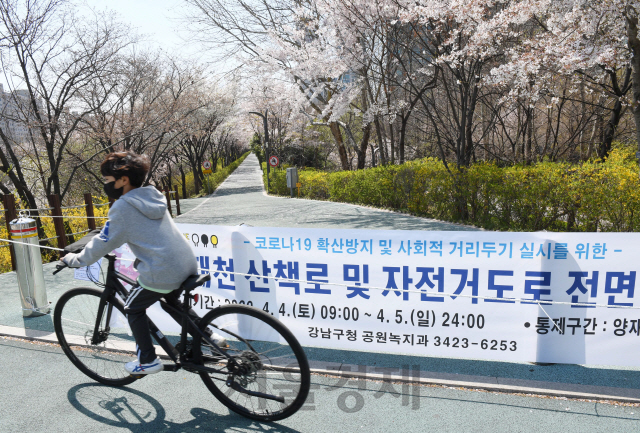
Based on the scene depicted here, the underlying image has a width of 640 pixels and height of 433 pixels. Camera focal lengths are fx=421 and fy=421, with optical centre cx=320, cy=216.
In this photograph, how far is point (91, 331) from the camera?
3387mm

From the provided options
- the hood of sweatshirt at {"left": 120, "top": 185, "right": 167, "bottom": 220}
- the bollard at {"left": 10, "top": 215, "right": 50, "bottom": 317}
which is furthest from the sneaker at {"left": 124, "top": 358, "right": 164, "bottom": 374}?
A: the bollard at {"left": 10, "top": 215, "right": 50, "bottom": 317}

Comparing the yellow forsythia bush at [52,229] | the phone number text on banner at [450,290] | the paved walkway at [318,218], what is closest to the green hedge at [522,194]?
the paved walkway at [318,218]

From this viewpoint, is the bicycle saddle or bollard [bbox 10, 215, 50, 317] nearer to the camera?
the bicycle saddle

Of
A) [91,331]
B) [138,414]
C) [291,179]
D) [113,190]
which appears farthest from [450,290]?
[291,179]

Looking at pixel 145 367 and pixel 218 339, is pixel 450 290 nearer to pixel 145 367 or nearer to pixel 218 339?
pixel 218 339

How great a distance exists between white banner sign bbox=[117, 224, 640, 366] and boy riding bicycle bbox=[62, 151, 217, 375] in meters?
0.92

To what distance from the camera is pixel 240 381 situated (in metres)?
2.78

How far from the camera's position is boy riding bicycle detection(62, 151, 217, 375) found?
257cm

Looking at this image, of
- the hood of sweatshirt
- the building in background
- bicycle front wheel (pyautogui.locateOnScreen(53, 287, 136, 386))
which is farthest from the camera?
the building in background

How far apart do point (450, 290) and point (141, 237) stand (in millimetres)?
2265

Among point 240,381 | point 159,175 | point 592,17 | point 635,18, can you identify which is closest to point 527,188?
point 635,18

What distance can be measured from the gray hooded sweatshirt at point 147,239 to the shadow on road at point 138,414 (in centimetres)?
90

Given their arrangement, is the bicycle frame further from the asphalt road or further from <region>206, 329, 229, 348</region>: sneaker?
the asphalt road

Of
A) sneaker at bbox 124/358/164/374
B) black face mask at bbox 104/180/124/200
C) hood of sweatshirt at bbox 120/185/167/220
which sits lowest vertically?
sneaker at bbox 124/358/164/374
